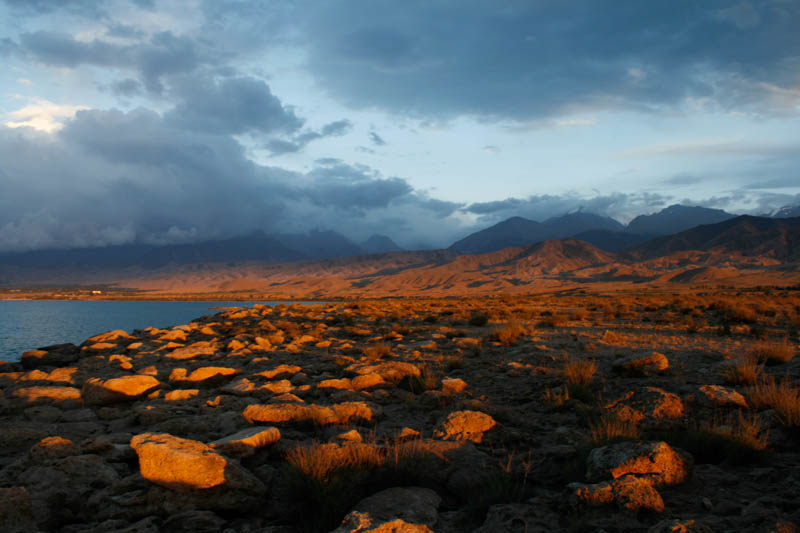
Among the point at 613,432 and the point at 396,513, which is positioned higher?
the point at 613,432

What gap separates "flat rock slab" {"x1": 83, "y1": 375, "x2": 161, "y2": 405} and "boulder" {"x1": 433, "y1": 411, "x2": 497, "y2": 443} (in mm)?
6377

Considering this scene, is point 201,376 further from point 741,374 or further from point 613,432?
point 741,374

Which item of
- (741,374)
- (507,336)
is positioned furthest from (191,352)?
(741,374)

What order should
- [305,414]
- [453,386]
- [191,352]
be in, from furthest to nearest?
[191,352]
[453,386]
[305,414]

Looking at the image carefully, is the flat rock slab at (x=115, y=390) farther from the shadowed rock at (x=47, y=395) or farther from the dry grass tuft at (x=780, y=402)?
the dry grass tuft at (x=780, y=402)

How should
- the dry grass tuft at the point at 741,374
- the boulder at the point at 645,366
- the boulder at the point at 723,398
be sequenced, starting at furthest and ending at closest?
the boulder at the point at 645,366, the dry grass tuft at the point at 741,374, the boulder at the point at 723,398

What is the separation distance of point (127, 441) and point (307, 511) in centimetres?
332

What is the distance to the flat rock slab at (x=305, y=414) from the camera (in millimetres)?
6477

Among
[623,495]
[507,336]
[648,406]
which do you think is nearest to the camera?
[623,495]

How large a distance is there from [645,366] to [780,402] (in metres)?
3.32

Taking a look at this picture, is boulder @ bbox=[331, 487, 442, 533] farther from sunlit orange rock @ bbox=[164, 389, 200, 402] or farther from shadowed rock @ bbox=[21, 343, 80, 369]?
shadowed rock @ bbox=[21, 343, 80, 369]

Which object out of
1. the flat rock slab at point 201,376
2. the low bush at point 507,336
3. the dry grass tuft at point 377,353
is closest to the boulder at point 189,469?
the flat rock slab at point 201,376

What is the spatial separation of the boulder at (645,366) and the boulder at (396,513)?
605 centimetres

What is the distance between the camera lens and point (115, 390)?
8469mm
